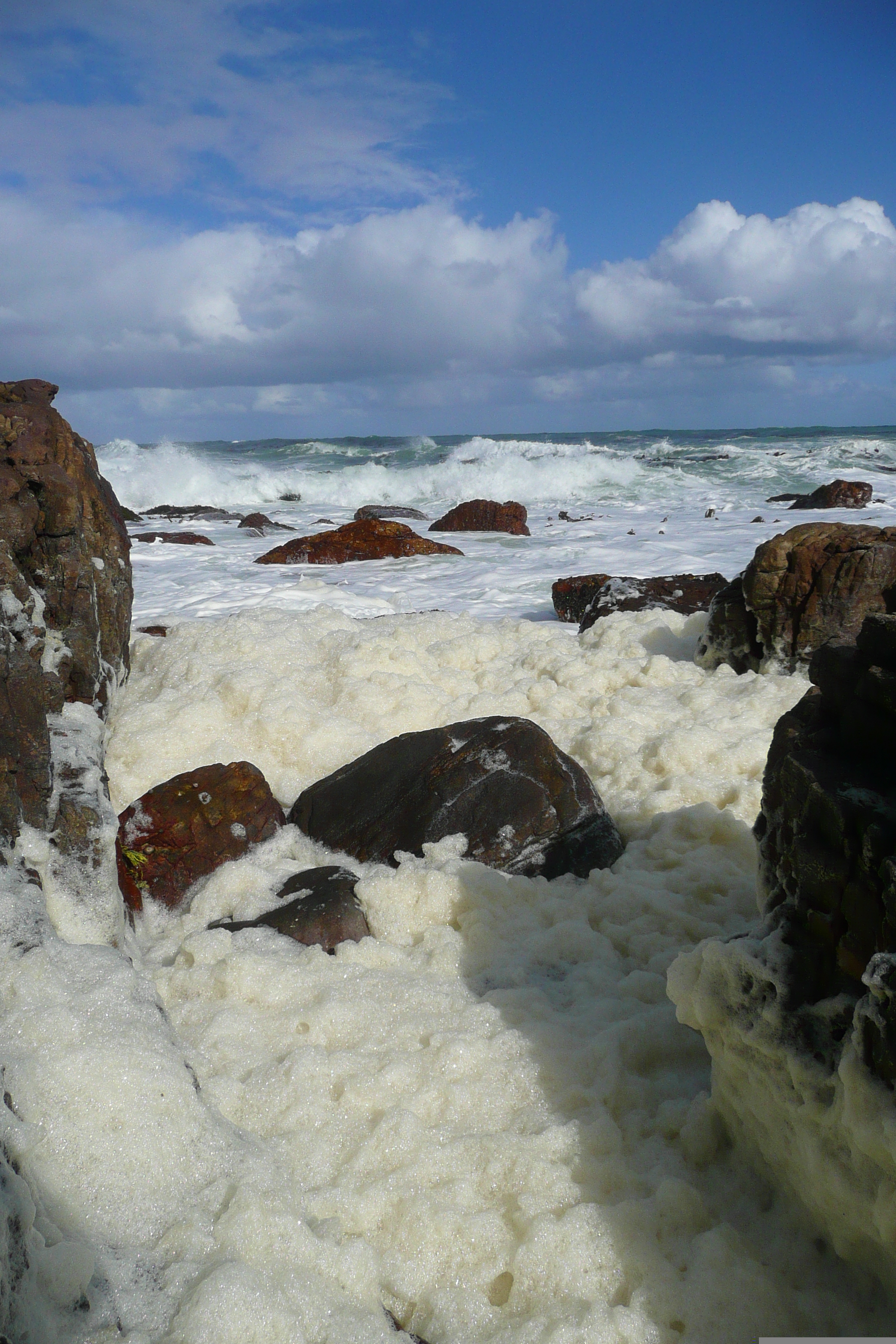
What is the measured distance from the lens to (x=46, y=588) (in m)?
3.44

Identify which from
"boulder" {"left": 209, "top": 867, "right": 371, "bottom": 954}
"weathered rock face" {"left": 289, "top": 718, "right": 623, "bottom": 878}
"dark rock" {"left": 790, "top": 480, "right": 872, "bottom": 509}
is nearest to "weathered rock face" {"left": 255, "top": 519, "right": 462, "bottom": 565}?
"weathered rock face" {"left": 289, "top": 718, "right": 623, "bottom": 878}

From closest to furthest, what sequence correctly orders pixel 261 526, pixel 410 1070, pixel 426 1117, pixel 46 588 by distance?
pixel 426 1117 → pixel 410 1070 → pixel 46 588 → pixel 261 526

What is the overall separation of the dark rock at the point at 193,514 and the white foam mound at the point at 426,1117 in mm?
16092

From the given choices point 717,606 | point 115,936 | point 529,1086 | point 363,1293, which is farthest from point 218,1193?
point 717,606

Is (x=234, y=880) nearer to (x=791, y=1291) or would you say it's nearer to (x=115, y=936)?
(x=115, y=936)

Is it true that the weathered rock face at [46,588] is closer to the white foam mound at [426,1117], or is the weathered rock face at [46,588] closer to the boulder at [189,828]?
the boulder at [189,828]

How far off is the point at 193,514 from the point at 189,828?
1709cm

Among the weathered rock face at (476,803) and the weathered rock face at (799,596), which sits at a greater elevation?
the weathered rock face at (799,596)

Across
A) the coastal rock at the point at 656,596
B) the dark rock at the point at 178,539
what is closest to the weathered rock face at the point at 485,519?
the dark rock at the point at 178,539

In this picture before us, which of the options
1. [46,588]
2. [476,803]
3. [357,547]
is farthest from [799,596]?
[357,547]

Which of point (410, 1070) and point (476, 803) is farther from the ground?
point (476, 803)

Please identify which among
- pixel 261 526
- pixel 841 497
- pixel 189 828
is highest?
pixel 841 497

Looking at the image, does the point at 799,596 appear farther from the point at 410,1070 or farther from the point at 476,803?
the point at 410,1070

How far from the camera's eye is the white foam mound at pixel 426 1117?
1.69 metres
